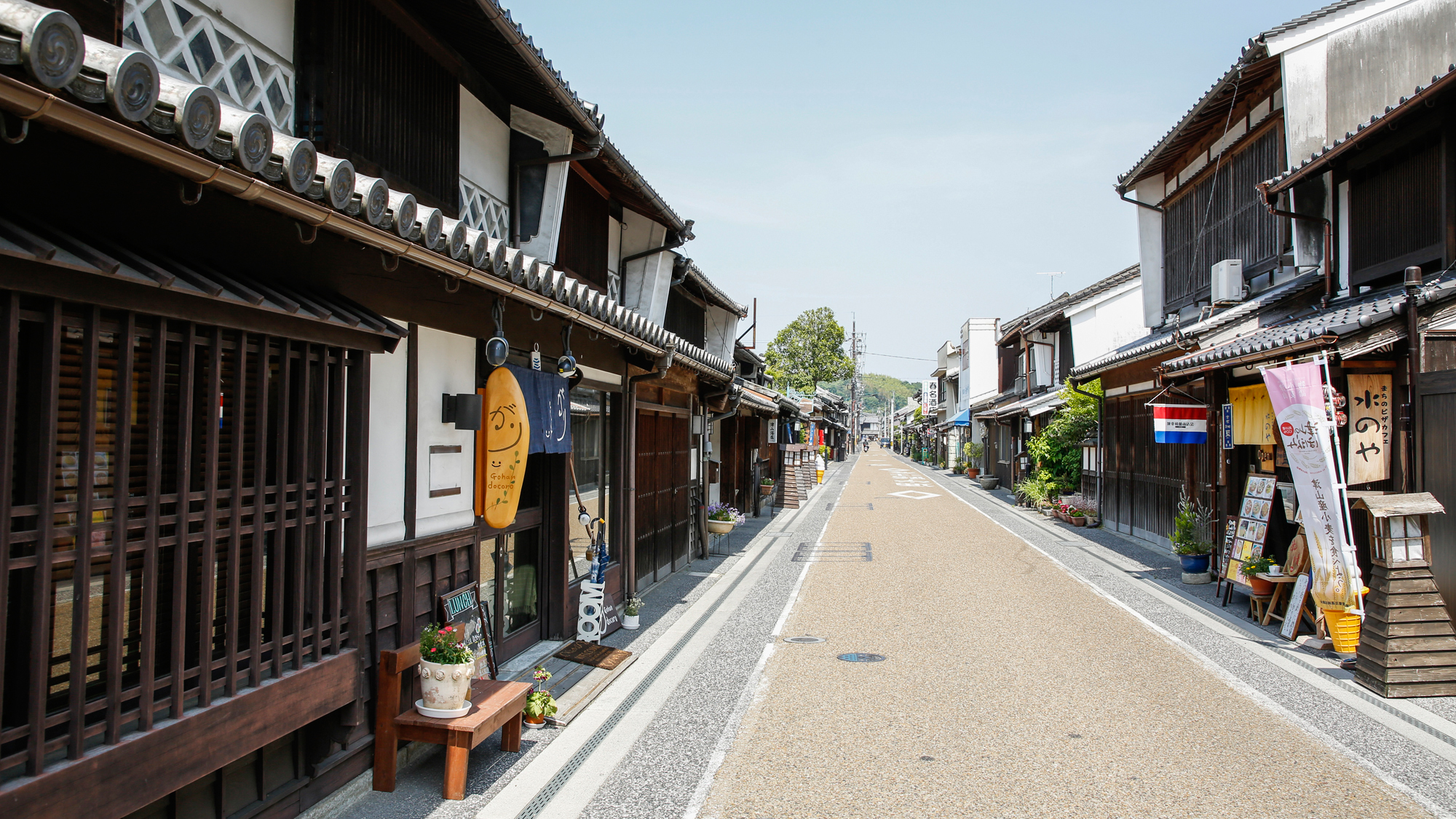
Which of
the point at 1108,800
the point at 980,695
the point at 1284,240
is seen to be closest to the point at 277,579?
the point at 1108,800

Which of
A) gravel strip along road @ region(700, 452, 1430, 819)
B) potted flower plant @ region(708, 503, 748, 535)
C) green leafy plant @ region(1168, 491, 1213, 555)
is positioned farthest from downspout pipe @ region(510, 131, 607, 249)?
green leafy plant @ region(1168, 491, 1213, 555)

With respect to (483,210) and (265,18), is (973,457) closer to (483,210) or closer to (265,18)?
(483,210)

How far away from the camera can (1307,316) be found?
11805mm

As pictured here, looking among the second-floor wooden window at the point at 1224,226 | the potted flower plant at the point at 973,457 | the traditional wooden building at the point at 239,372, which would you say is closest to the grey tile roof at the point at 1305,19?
the second-floor wooden window at the point at 1224,226

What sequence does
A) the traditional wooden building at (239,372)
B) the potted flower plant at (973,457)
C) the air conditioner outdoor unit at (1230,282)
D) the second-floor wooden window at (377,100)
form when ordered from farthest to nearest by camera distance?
1. the potted flower plant at (973,457)
2. the air conditioner outdoor unit at (1230,282)
3. the second-floor wooden window at (377,100)
4. the traditional wooden building at (239,372)

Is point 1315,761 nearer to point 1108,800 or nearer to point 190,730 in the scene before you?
point 1108,800

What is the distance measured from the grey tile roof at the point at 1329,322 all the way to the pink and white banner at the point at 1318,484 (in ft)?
1.47

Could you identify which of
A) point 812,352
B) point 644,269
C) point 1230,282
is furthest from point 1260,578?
point 812,352

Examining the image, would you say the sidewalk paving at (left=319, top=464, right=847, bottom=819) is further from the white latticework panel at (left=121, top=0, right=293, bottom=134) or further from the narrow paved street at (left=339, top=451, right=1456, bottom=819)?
the white latticework panel at (left=121, top=0, right=293, bottom=134)

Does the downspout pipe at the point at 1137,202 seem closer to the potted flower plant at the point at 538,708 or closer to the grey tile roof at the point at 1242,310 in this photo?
the grey tile roof at the point at 1242,310

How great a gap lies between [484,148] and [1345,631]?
11.0 m

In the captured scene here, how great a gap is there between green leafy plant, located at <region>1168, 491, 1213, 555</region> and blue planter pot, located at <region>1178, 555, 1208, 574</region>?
63mm

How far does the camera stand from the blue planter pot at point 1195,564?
1359 centimetres

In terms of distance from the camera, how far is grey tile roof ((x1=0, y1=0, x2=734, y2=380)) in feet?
8.63
